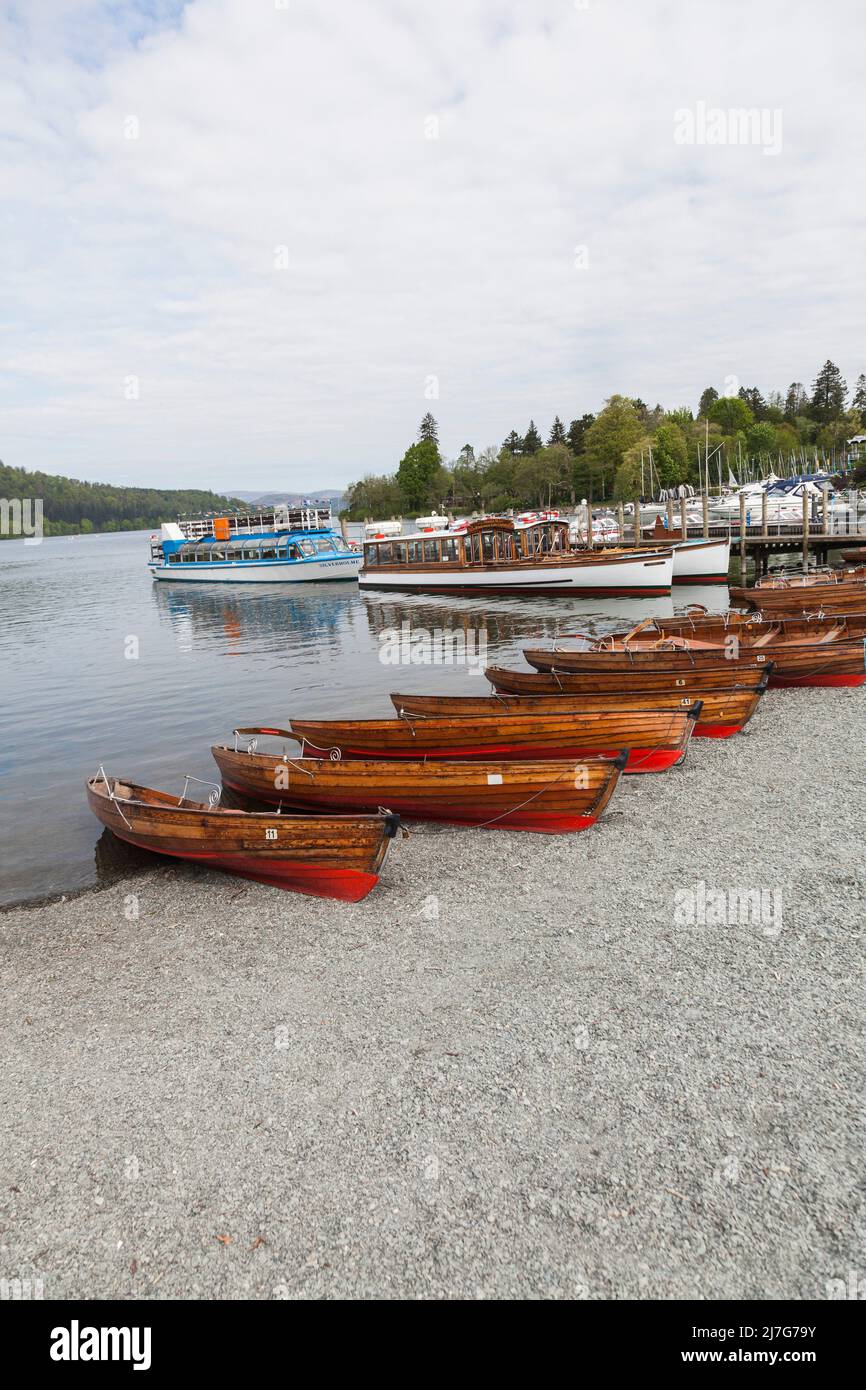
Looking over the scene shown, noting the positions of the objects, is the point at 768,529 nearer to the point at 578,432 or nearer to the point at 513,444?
the point at 578,432

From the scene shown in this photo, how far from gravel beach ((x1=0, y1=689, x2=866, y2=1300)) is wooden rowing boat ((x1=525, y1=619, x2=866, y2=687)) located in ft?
24.6

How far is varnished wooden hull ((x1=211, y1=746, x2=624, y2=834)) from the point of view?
1116 cm

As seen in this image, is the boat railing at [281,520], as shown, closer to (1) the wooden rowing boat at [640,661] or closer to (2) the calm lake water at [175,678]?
(2) the calm lake water at [175,678]

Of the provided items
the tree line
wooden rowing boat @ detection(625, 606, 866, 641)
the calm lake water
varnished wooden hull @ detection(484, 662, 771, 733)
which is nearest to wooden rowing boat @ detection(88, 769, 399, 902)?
the calm lake water

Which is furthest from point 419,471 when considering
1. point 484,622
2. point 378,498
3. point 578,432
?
point 484,622

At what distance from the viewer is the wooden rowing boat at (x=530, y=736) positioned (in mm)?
12906

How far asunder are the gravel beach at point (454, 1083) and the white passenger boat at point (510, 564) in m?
31.6

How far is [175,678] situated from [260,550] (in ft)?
138

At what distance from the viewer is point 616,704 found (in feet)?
48.2

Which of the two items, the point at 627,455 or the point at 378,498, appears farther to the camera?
the point at 378,498

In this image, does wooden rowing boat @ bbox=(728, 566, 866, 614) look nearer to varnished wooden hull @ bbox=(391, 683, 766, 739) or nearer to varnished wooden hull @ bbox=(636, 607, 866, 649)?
varnished wooden hull @ bbox=(636, 607, 866, 649)
